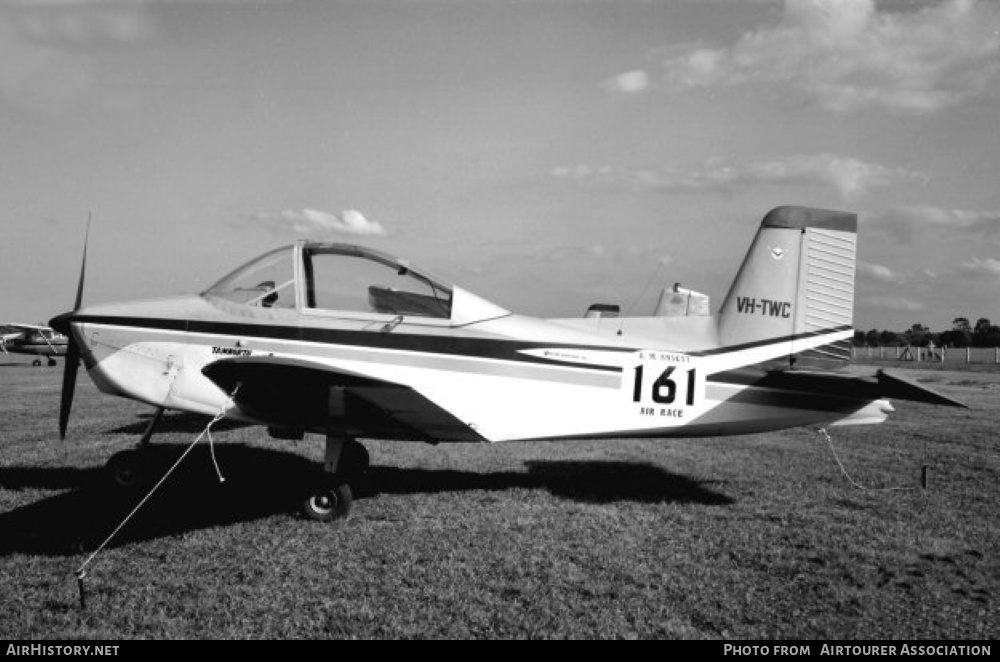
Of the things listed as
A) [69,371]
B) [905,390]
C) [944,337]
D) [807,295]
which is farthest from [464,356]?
[944,337]

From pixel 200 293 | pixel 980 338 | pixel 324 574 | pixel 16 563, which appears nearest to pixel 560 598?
pixel 324 574

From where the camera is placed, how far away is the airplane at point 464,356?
17.9 ft

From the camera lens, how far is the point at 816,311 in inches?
242

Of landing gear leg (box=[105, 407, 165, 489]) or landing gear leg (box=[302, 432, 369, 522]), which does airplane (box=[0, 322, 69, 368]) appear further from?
landing gear leg (box=[302, 432, 369, 522])

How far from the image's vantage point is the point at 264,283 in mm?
5684

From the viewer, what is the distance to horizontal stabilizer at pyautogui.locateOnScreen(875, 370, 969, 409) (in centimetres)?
531

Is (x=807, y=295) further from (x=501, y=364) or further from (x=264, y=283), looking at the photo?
(x=264, y=283)

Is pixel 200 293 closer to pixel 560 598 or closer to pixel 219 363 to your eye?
pixel 219 363

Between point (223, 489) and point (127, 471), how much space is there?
89 cm

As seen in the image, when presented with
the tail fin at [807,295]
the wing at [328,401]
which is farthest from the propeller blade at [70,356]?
the tail fin at [807,295]

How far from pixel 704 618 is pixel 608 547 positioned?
1.18 meters

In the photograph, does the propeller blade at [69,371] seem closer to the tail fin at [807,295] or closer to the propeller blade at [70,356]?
the propeller blade at [70,356]

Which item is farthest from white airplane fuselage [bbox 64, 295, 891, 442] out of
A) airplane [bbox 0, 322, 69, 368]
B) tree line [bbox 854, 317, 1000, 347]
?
tree line [bbox 854, 317, 1000, 347]

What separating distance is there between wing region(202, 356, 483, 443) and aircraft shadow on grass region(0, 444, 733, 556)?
912mm
